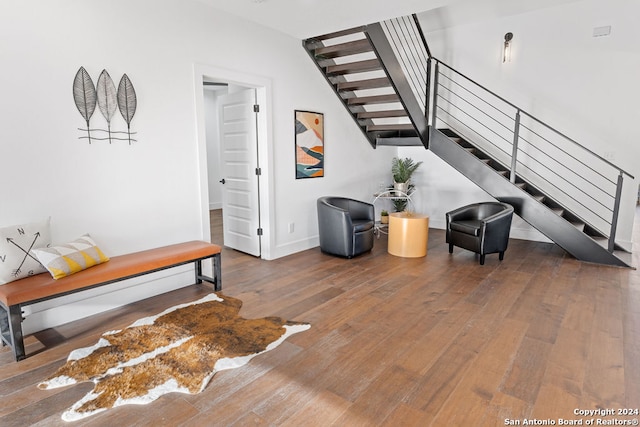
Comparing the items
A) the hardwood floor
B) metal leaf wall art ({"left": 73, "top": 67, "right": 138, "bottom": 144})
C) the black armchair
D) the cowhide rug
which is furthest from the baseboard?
metal leaf wall art ({"left": 73, "top": 67, "right": 138, "bottom": 144})

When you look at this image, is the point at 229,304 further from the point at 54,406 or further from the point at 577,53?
the point at 577,53

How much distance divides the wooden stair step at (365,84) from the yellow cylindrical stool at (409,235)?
185 cm

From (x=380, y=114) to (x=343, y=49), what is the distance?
51.3 inches

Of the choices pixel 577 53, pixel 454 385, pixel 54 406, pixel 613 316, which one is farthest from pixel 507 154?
pixel 54 406

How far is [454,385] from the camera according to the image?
221 centimetres

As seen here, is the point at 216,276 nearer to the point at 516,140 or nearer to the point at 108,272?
the point at 108,272

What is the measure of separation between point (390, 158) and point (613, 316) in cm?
462

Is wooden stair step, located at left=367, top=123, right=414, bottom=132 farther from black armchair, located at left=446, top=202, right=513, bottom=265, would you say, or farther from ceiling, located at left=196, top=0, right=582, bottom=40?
ceiling, located at left=196, top=0, right=582, bottom=40

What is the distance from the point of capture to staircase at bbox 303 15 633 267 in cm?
478

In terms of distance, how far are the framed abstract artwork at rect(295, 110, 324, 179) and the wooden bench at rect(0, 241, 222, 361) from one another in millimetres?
2030

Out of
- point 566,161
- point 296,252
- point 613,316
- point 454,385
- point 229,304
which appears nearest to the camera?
point 454,385

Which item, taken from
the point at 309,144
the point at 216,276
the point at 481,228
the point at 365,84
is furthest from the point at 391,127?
the point at 216,276

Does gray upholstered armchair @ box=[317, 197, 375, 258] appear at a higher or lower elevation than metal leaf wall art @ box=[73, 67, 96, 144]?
lower

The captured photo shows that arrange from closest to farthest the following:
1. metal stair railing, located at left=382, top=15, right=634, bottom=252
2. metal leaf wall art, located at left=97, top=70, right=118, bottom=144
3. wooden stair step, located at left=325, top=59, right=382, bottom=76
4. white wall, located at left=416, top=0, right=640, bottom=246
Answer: metal leaf wall art, located at left=97, top=70, right=118, bottom=144, wooden stair step, located at left=325, top=59, right=382, bottom=76, white wall, located at left=416, top=0, right=640, bottom=246, metal stair railing, located at left=382, top=15, right=634, bottom=252
